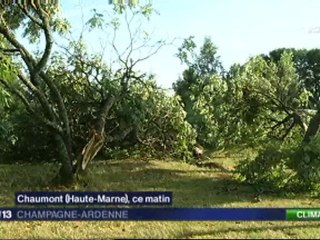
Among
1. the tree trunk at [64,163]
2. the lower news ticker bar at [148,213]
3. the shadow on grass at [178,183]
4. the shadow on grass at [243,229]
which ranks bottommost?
the shadow on grass at [243,229]

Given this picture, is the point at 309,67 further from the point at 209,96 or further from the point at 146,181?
the point at 146,181

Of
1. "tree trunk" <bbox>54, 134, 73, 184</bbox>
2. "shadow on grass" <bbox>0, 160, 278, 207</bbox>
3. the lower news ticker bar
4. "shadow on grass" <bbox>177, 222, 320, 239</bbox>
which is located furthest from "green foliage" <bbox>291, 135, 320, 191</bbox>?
"tree trunk" <bbox>54, 134, 73, 184</bbox>

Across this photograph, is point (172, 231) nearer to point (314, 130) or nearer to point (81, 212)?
point (81, 212)

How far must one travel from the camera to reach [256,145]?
12234 mm

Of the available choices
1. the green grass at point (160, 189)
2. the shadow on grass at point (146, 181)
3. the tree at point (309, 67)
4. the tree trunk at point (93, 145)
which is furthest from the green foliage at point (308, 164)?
the tree at point (309, 67)

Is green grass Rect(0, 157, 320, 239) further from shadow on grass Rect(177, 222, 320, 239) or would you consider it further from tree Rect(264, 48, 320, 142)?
tree Rect(264, 48, 320, 142)

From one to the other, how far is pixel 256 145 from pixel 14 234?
281 inches

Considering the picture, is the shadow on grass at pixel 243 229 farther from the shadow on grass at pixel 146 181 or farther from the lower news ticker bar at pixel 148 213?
the shadow on grass at pixel 146 181

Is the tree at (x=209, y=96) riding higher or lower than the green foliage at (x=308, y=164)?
higher

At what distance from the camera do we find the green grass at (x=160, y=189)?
6125mm
